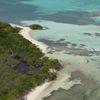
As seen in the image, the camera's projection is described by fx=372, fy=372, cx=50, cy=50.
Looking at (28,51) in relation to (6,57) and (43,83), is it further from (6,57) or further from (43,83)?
(43,83)

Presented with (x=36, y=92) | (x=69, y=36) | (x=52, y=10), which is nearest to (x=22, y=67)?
(x=36, y=92)

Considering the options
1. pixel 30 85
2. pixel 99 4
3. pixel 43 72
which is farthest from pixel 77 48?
pixel 99 4

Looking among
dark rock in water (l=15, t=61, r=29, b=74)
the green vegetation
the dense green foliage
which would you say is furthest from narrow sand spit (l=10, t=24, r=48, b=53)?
dark rock in water (l=15, t=61, r=29, b=74)

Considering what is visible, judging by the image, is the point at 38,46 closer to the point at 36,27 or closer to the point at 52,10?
the point at 36,27

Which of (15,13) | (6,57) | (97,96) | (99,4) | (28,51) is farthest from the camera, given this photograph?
(99,4)

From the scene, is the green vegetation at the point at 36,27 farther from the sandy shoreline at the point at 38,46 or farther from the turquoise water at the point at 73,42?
the turquoise water at the point at 73,42

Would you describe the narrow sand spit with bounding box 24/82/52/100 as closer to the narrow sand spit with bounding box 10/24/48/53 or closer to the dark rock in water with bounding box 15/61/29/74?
the dark rock in water with bounding box 15/61/29/74

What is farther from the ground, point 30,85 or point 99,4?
point 99,4
